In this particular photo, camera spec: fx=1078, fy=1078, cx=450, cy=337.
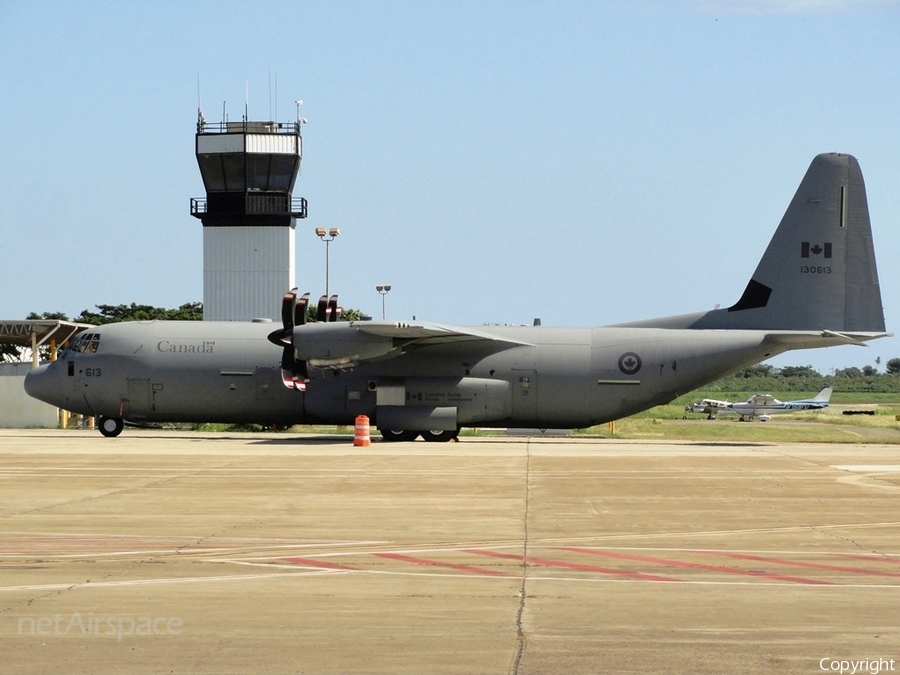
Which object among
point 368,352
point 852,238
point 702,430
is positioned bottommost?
point 702,430

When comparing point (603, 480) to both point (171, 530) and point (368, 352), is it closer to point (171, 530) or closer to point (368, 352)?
point (171, 530)

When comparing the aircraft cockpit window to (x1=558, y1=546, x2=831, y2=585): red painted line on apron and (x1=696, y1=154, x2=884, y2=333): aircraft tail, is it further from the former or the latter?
(x1=558, y1=546, x2=831, y2=585): red painted line on apron

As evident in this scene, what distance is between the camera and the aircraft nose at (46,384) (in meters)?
37.1

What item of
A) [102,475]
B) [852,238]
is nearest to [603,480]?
[102,475]

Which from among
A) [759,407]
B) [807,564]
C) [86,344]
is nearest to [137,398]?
[86,344]

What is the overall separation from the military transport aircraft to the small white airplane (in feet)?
163

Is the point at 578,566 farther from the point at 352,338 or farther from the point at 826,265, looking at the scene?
the point at 826,265

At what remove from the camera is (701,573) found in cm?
1173

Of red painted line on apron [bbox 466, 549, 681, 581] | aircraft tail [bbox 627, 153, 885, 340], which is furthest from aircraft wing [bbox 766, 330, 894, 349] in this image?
red painted line on apron [bbox 466, 549, 681, 581]

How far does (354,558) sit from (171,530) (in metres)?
3.49

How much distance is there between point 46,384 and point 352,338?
11.5m

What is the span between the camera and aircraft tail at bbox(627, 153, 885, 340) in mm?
36500

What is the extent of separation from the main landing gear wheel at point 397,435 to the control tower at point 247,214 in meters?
28.1

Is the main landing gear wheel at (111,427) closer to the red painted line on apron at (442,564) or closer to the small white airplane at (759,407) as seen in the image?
the red painted line on apron at (442,564)
